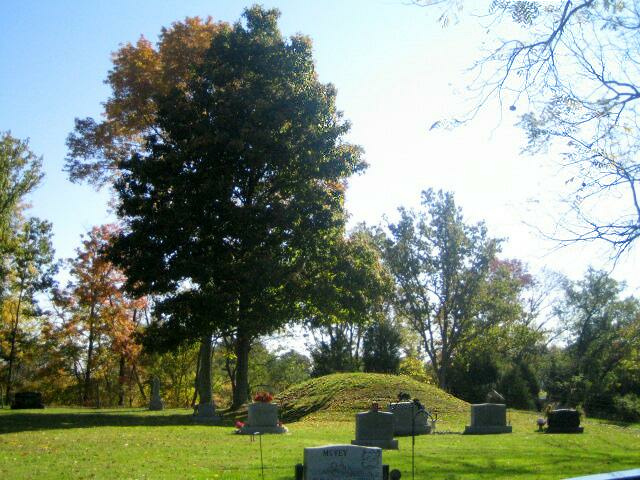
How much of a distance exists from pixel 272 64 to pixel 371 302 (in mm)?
10780

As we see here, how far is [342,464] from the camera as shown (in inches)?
298

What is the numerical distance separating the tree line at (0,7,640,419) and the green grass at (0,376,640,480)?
4.38m

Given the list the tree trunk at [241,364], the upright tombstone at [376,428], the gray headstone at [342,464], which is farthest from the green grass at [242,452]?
the tree trunk at [241,364]

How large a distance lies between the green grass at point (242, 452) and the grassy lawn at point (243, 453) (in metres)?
0.02

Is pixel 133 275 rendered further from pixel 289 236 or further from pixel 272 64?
pixel 272 64

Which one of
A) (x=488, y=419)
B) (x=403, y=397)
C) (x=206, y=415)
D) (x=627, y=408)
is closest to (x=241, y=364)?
(x=206, y=415)

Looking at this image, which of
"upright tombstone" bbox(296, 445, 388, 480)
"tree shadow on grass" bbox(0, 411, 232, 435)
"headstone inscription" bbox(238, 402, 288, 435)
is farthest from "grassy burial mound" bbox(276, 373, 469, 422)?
"upright tombstone" bbox(296, 445, 388, 480)

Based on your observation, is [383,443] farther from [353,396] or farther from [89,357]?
[89,357]

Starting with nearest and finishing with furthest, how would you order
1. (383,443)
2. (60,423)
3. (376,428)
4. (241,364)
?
(383,443), (376,428), (60,423), (241,364)

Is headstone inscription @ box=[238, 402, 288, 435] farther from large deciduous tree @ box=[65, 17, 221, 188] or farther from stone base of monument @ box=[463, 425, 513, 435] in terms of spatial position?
large deciduous tree @ box=[65, 17, 221, 188]

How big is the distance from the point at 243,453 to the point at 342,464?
6987mm

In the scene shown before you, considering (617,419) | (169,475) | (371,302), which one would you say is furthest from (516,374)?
(169,475)

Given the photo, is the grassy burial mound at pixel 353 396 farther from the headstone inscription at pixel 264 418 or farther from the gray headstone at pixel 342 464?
the gray headstone at pixel 342 464

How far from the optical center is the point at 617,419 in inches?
1678
